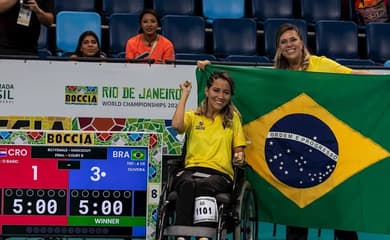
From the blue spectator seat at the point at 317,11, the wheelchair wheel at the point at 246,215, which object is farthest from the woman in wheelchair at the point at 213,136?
the blue spectator seat at the point at 317,11

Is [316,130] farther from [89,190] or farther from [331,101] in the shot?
[89,190]

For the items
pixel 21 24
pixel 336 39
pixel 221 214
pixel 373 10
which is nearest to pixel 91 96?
pixel 21 24

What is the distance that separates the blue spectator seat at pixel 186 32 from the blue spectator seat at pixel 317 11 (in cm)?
162

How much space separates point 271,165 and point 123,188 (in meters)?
1.13

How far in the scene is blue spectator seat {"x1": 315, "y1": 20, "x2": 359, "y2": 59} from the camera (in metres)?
10.2

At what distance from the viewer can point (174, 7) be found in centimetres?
1056

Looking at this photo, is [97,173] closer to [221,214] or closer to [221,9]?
[221,214]

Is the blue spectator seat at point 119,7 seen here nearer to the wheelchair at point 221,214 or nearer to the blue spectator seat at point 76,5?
the blue spectator seat at point 76,5

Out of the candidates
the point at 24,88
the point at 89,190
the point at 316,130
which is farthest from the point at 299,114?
the point at 24,88

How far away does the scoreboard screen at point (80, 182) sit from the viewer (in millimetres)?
6152

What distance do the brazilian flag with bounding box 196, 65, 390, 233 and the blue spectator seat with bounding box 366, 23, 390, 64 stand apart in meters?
4.02

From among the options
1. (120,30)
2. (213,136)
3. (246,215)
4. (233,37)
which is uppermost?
(120,30)

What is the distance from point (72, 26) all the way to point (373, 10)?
370 cm

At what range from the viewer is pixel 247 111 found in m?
6.59
